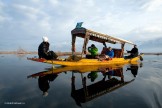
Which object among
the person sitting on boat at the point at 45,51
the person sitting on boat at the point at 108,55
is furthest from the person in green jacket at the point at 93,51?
the person sitting on boat at the point at 45,51

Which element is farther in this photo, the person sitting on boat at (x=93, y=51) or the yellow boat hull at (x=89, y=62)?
the person sitting on boat at (x=93, y=51)

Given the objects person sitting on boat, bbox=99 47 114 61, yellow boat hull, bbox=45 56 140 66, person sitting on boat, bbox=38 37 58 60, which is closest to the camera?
person sitting on boat, bbox=38 37 58 60

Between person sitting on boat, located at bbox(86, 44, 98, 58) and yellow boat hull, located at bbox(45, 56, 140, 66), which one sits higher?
person sitting on boat, located at bbox(86, 44, 98, 58)

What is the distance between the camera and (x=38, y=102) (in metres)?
8.02

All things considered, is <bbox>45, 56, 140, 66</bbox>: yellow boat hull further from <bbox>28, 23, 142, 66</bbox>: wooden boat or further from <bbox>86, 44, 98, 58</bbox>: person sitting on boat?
<bbox>86, 44, 98, 58</bbox>: person sitting on boat

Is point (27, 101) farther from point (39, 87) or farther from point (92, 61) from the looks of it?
point (92, 61)

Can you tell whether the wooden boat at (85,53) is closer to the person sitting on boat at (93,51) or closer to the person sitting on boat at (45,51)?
the person sitting on boat at (45,51)

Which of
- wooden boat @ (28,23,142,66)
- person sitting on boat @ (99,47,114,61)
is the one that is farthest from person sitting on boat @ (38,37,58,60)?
person sitting on boat @ (99,47,114,61)

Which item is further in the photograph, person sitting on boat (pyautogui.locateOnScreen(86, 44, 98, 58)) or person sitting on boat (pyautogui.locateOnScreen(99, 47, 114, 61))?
person sitting on boat (pyautogui.locateOnScreen(99, 47, 114, 61))

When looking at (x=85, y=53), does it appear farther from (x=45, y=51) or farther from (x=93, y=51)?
(x=45, y=51)

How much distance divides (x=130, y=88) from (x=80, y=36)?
13741mm

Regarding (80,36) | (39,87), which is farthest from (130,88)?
(80,36)

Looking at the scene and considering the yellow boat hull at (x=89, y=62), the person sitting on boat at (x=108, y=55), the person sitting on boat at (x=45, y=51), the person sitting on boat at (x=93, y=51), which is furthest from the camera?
the person sitting on boat at (x=108, y=55)

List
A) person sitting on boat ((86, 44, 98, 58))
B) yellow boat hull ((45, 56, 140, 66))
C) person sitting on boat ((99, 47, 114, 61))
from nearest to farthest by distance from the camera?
yellow boat hull ((45, 56, 140, 66))
person sitting on boat ((86, 44, 98, 58))
person sitting on boat ((99, 47, 114, 61))
